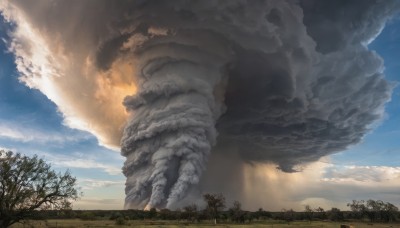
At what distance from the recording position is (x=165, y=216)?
13012cm

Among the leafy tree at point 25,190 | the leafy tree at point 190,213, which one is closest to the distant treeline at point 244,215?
the leafy tree at point 190,213

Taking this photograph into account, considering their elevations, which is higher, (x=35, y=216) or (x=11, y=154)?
(x=11, y=154)

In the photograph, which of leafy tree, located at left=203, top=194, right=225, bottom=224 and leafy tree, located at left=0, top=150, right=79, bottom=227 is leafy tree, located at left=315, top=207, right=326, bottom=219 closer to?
leafy tree, located at left=203, top=194, right=225, bottom=224

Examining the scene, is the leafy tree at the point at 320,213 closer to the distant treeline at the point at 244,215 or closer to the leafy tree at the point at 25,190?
the distant treeline at the point at 244,215

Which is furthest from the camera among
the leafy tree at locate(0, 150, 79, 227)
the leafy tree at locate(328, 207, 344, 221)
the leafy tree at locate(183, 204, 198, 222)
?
the leafy tree at locate(328, 207, 344, 221)

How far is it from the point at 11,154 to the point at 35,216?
942cm

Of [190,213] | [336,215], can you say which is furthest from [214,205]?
[336,215]

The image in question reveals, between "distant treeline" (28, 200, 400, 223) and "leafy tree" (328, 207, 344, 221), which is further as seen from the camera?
"leafy tree" (328, 207, 344, 221)

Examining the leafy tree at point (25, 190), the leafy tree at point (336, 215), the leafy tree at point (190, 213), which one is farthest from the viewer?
the leafy tree at point (336, 215)

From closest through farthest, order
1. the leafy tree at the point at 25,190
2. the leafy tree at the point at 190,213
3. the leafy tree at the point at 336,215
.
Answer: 1. the leafy tree at the point at 25,190
2. the leafy tree at the point at 190,213
3. the leafy tree at the point at 336,215

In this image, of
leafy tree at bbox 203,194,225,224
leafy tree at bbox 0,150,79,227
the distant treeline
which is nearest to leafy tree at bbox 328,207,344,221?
the distant treeline

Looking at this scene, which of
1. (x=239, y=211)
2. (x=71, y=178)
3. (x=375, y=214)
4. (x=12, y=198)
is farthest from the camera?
(x=375, y=214)

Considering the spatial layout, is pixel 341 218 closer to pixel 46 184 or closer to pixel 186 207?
pixel 186 207

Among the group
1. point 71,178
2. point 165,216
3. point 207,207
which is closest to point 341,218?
point 207,207
